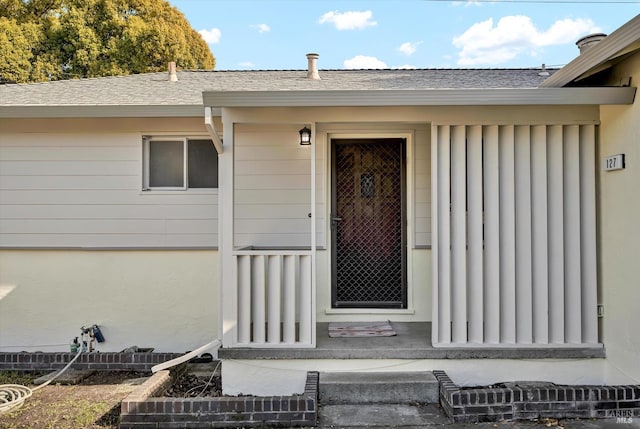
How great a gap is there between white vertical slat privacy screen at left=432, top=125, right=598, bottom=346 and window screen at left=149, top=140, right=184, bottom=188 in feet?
9.18

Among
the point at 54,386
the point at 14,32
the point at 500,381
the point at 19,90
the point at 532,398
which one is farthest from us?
the point at 14,32

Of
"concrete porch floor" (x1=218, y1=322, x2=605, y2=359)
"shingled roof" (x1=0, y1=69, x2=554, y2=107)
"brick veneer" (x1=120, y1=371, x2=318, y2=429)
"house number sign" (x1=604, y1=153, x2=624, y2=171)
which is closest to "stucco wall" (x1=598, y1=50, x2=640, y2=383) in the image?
"house number sign" (x1=604, y1=153, x2=624, y2=171)

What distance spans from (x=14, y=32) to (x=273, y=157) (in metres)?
15.4

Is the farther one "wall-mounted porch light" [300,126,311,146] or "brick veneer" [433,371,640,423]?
"wall-mounted porch light" [300,126,311,146]

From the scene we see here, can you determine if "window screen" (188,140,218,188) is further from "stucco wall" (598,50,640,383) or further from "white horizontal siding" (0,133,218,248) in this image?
"stucco wall" (598,50,640,383)

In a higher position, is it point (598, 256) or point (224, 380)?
point (598, 256)

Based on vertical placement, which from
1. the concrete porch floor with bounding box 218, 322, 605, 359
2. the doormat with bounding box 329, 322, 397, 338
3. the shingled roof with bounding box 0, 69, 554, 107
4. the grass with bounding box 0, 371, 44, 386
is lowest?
the grass with bounding box 0, 371, 44, 386

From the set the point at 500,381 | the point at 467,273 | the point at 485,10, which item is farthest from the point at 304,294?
the point at 485,10

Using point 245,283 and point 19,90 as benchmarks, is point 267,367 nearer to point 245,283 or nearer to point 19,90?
point 245,283

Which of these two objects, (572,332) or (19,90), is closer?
(572,332)

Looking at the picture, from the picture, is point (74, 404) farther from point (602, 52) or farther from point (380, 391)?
point (602, 52)

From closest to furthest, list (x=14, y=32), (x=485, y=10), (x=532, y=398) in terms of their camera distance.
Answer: (x=532, y=398), (x=485, y=10), (x=14, y=32)

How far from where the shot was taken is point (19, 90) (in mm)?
5898

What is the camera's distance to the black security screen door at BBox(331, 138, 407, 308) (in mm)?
5004
